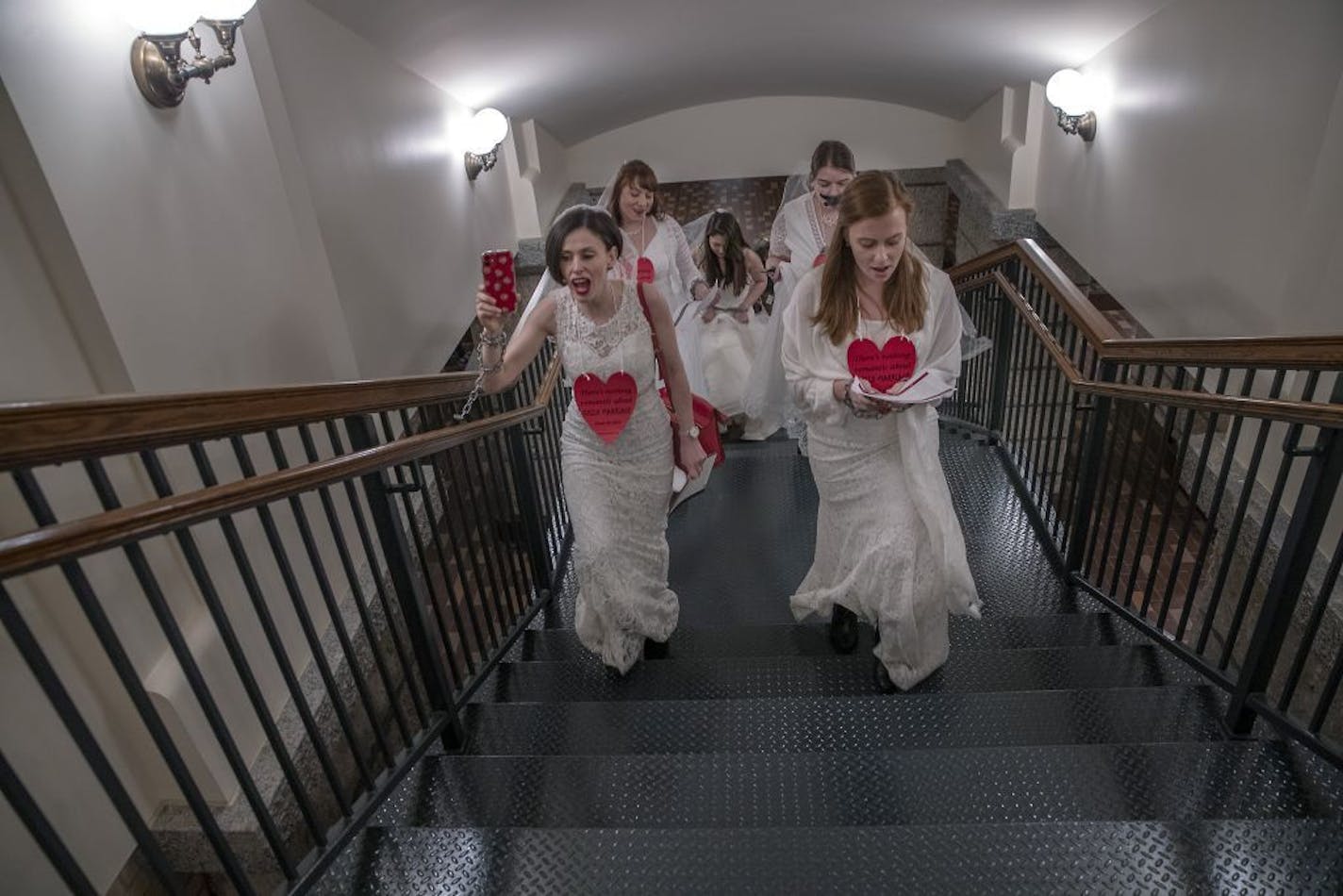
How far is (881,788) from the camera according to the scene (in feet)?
5.31

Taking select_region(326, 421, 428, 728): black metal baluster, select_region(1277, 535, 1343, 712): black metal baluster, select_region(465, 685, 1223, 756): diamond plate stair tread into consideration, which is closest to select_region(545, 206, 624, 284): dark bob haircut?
select_region(326, 421, 428, 728): black metal baluster

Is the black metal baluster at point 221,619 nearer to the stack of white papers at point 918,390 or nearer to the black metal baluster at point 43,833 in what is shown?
the black metal baluster at point 43,833

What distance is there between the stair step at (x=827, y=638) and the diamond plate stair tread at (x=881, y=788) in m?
0.77

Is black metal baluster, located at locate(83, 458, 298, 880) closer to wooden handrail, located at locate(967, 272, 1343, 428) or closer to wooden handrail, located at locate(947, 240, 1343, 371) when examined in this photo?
wooden handrail, located at locate(967, 272, 1343, 428)

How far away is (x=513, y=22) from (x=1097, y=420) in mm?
3530

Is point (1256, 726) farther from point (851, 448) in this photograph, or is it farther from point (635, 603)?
point (635, 603)

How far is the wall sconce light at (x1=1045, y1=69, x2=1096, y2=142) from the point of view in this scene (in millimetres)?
4867

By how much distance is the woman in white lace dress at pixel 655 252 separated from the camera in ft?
11.7

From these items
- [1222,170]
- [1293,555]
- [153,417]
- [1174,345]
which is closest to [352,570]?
[153,417]

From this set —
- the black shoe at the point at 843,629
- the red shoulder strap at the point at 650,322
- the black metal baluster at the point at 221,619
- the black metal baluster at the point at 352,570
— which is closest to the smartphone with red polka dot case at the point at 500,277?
the red shoulder strap at the point at 650,322

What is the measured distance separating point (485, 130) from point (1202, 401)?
458cm

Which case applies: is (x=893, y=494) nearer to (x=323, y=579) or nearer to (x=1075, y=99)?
(x=323, y=579)

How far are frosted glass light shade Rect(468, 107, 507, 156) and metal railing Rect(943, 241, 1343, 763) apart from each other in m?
3.17

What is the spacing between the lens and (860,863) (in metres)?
1.30
